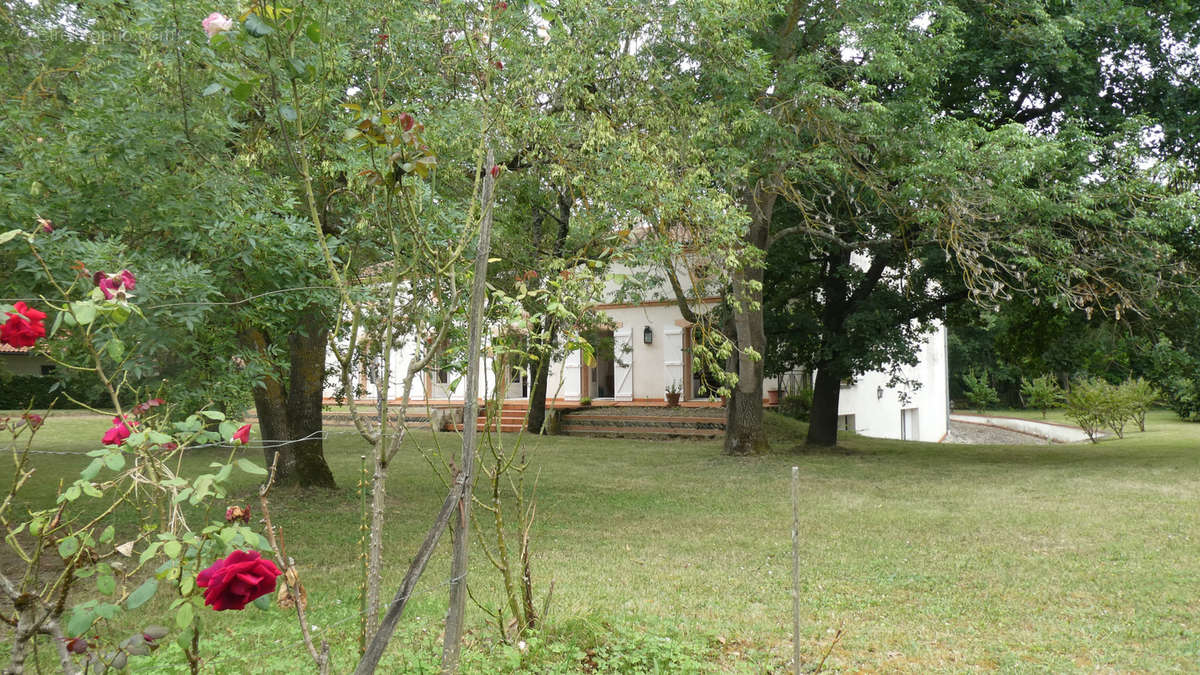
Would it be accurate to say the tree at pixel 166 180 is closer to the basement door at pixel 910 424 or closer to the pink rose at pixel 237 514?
the pink rose at pixel 237 514

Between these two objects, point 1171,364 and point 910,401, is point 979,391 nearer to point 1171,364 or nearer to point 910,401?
point 910,401

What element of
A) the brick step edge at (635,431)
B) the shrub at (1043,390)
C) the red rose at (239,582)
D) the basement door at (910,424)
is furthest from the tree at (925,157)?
the shrub at (1043,390)

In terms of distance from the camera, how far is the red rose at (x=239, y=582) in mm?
1692

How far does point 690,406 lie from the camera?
19.5m

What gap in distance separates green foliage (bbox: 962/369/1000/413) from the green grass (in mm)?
22450

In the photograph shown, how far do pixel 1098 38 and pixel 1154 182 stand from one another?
2566 millimetres

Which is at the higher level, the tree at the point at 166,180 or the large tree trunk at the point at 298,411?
the tree at the point at 166,180

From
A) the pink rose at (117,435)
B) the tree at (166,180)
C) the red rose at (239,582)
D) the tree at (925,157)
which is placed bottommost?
the red rose at (239,582)

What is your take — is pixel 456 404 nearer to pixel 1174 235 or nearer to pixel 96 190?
pixel 1174 235

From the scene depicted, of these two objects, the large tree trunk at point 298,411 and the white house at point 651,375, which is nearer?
the large tree trunk at point 298,411

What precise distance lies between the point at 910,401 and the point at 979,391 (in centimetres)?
1258

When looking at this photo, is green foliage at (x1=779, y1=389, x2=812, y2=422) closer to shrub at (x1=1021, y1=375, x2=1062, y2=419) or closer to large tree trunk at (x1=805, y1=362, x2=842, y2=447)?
large tree trunk at (x1=805, y1=362, x2=842, y2=447)

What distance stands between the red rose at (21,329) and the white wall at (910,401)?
805 inches

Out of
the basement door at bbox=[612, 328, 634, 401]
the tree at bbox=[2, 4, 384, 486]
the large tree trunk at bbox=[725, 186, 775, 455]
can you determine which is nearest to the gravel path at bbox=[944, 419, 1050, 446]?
the basement door at bbox=[612, 328, 634, 401]
